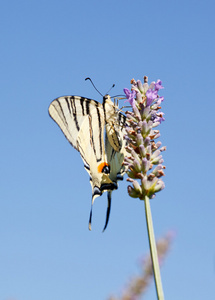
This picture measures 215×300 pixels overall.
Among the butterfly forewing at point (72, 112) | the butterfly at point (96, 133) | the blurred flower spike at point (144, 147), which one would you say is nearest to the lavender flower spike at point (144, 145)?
the blurred flower spike at point (144, 147)

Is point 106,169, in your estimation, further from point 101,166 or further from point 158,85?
point 158,85

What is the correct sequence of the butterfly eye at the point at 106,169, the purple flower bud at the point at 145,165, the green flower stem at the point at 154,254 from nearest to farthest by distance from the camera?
the green flower stem at the point at 154,254, the purple flower bud at the point at 145,165, the butterfly eye at the point at 106,169

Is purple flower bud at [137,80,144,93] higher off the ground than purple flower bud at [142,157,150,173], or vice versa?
purple flower bud at [137,80,144,93]

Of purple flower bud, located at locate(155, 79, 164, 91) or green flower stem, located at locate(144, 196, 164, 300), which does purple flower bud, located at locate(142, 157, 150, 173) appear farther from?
purple flower bud, located at locate(155, 79, 164, 91)

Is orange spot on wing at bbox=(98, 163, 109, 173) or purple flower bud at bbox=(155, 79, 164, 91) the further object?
orange spot on wing at bbox=(98, 163, 109, 173)

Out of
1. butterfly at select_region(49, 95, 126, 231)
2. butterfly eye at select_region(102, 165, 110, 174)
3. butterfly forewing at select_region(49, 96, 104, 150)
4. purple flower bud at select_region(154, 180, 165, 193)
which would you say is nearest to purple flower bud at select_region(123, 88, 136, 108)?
purple flower bud at select_region(154, 180, 165, 193)

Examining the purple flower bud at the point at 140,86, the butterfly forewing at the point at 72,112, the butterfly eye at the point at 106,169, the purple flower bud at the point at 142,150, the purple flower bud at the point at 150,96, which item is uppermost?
the butterfly forewing at the point at 72,112

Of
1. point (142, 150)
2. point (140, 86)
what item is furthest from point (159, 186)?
point (140, 86)

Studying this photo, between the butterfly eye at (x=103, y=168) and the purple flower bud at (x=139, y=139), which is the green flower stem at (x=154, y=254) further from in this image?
the butterfly eye at (x=103, y=168)
